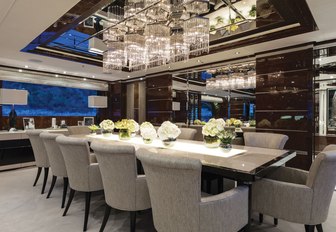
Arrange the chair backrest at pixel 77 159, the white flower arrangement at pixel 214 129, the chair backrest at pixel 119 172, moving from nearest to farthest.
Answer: the chair backrest at pixel 119 172
the chair backrest at pixel 77 159
the white flower arrangement at pixel 214 129

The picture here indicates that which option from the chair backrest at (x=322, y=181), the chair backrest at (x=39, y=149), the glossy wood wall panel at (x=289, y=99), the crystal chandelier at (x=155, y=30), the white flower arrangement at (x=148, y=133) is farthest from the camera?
the glossy wood wall panel at (x=289, y=99)

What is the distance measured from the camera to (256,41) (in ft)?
14.0

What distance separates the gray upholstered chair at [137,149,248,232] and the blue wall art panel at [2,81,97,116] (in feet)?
23.5

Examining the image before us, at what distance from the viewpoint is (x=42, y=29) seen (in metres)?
3.65

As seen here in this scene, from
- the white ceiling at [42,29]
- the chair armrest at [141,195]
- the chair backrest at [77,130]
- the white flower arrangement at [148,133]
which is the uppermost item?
the white ceiling at [42,29]

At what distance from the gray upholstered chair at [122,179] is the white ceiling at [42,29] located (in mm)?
1992

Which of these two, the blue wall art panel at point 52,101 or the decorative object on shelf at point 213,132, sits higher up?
the blue wall art panel at point 52,101

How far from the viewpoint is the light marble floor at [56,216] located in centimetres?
247

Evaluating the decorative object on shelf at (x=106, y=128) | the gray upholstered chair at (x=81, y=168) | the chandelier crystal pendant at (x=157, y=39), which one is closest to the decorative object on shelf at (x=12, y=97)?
the decorative object on shelf at (x=106, y=128)

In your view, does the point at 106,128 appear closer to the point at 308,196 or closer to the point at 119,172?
the point at 119,172

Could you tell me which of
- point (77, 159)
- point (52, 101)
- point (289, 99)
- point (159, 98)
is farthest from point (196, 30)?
point (52, 101)

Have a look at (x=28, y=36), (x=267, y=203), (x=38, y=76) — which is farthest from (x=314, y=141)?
(x=38, y=76)

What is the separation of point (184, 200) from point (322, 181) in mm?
1160

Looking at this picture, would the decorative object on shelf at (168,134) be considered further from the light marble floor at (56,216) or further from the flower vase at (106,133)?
the flower vase at (106,133)
